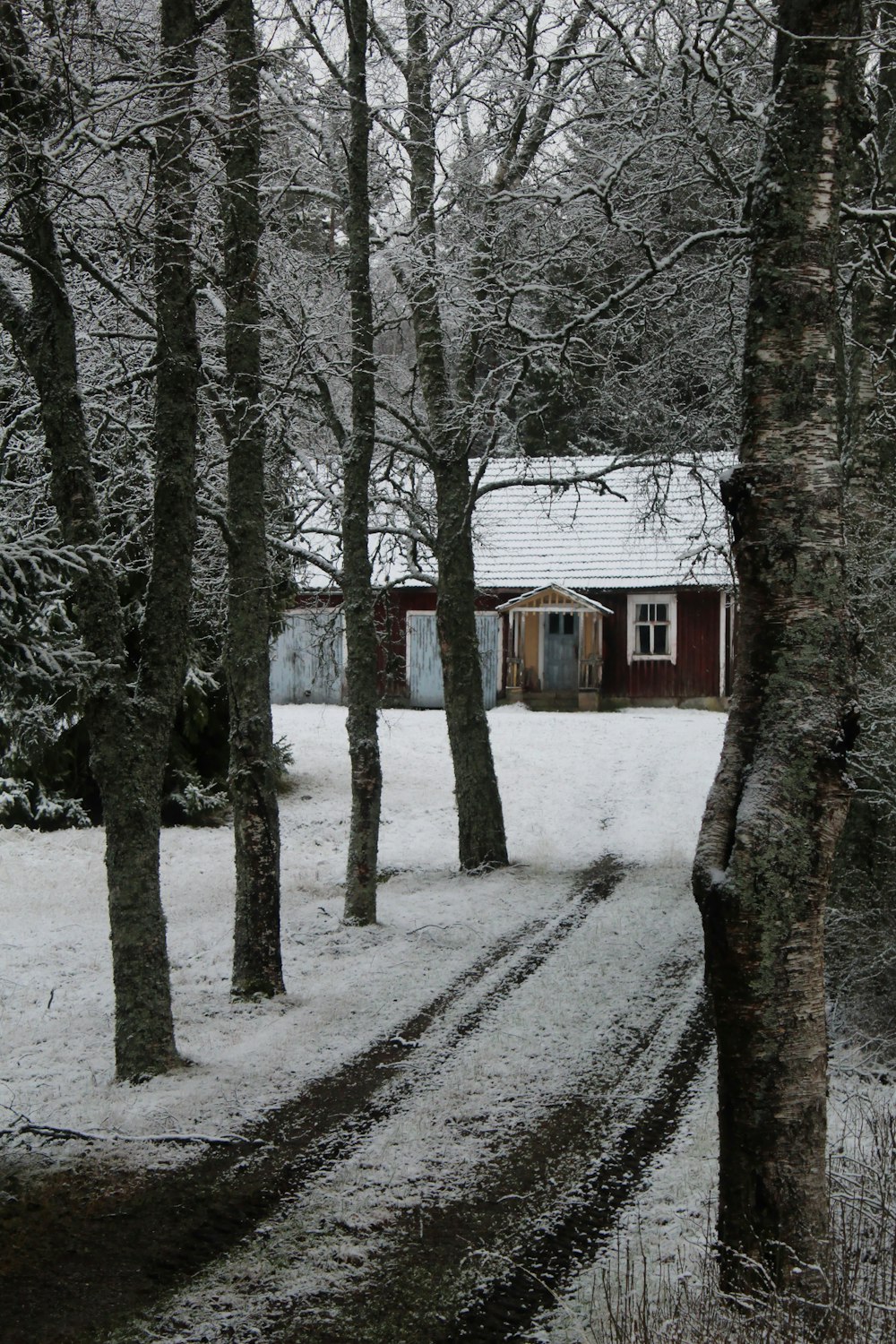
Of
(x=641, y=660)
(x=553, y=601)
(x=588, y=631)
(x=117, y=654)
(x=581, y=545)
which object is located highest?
(x=581, y=545)

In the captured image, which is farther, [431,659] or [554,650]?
[431,659]

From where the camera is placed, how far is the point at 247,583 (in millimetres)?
9688

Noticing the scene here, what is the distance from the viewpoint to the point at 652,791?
2016 cm

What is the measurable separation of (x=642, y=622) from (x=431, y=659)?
553cm

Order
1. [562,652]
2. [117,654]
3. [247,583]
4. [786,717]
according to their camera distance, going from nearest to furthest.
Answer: [786,717] → [117,654] → [247,583] → [562,652]

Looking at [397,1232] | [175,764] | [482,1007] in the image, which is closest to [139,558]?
[175,764]

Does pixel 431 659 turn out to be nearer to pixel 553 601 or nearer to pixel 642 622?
pixel 553 601

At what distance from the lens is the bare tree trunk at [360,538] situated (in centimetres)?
1164

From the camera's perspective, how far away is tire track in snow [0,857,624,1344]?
505cm

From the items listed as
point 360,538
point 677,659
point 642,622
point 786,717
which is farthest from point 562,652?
point 786,717

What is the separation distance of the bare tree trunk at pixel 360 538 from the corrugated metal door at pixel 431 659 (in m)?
17.8

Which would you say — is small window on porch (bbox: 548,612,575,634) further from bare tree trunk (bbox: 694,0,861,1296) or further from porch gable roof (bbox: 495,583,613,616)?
bare tree trunk (bbox: 694,0,861,1296)

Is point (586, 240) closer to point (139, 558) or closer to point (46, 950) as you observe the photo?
point (139, 558)

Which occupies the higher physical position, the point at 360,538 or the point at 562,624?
the point at 360,538
